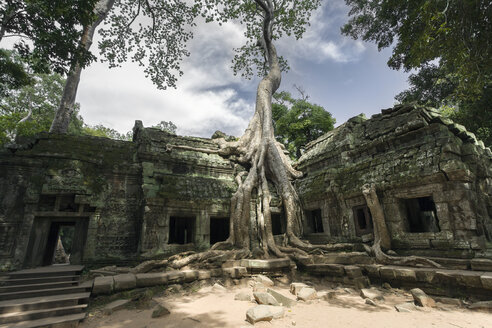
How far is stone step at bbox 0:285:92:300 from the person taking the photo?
4.80 m

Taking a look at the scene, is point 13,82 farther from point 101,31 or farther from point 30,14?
point 101,31

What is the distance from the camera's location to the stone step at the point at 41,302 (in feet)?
14.0

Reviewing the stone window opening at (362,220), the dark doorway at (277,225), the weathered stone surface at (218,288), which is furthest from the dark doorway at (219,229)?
the stone window opening at (362,220)

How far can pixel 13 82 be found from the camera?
25.2 ft

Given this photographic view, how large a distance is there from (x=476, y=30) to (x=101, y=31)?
58.0 ft

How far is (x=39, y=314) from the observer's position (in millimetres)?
4195

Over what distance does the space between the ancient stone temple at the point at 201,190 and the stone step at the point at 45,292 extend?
209 cm

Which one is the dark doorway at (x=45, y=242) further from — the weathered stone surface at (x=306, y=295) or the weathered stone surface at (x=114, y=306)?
the weathered stone surface at (x=306, y=295)

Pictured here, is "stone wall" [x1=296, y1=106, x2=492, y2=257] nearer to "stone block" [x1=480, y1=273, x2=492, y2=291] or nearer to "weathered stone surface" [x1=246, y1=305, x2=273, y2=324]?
"stone block" [x1=480, y1=273, x2=492, y2=291]

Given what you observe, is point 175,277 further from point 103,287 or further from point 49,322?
point 49,322

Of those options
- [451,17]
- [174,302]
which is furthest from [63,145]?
[451,17]

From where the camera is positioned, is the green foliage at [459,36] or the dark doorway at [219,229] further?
the dark doorway at [219,229]

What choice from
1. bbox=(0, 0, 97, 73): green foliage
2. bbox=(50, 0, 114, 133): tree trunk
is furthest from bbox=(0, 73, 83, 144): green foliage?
bbox=(0, 0, 97, 73): green foliage

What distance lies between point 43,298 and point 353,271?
6558mm
